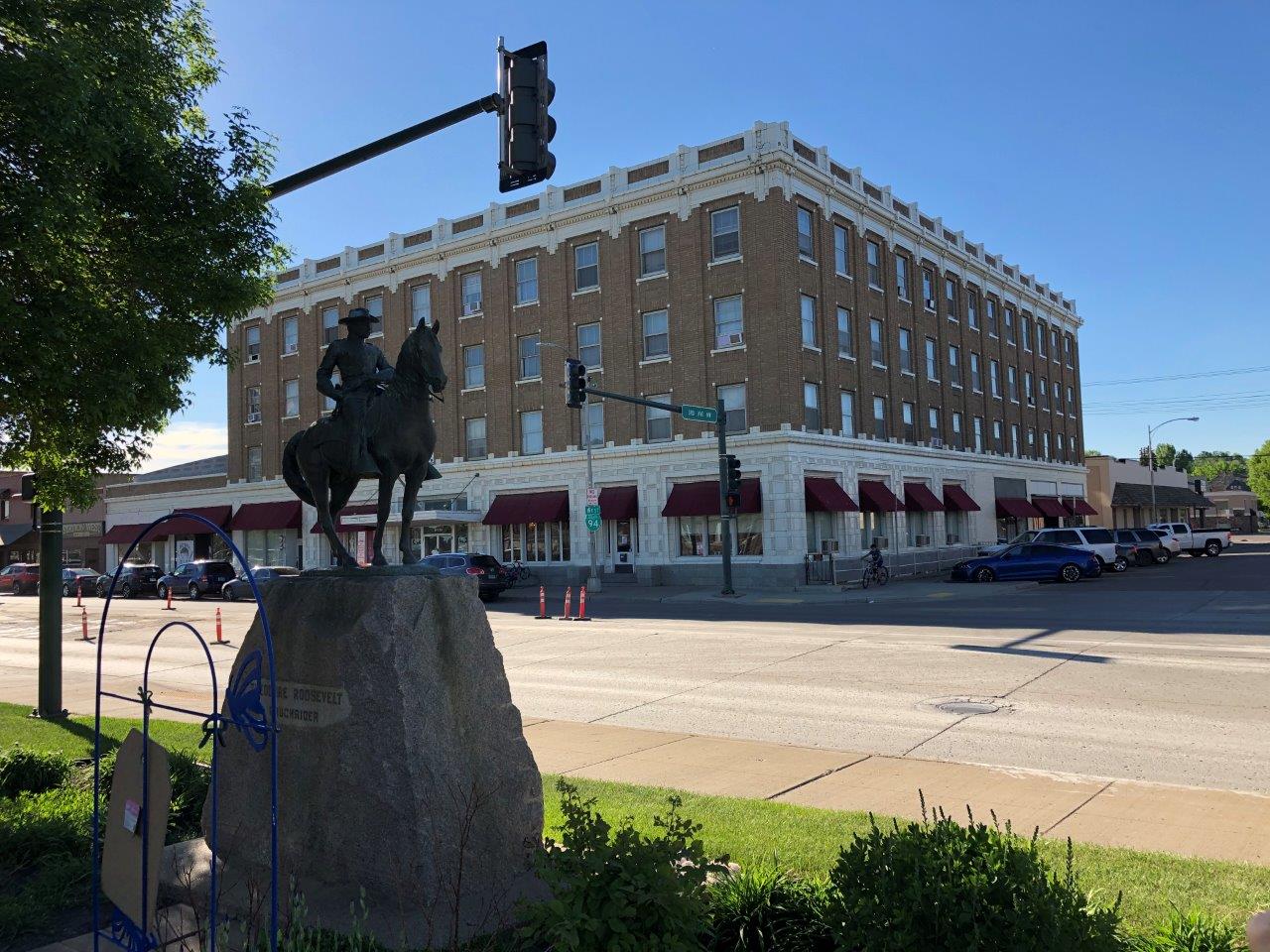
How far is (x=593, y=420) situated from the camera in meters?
40.1

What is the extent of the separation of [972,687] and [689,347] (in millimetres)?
25764

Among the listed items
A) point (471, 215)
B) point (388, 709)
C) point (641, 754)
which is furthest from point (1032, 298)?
point (388, 709)

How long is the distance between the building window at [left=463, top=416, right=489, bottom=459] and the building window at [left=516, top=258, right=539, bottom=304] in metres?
5.74

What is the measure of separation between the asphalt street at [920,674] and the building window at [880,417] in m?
14.0

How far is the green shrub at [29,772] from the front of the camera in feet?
25.9

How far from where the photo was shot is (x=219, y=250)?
32.4ft

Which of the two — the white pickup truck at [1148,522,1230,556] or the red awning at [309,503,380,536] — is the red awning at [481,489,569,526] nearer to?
the red awning at [309,503,380,536]

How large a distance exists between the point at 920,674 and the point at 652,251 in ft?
90.0

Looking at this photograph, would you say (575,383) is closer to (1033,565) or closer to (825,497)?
(825,497)

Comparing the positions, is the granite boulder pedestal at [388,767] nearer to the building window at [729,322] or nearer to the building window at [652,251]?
the building window at [729,322]

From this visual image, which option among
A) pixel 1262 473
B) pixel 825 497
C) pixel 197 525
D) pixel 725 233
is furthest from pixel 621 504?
pixel 1262 473

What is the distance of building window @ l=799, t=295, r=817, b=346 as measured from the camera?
36372 millimetres

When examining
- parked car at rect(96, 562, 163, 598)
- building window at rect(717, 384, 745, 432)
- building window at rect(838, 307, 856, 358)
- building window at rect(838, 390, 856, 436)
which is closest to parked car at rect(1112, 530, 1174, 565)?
building window at rect(838, 390, 856, 436)

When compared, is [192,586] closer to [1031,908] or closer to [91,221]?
[91,221]
